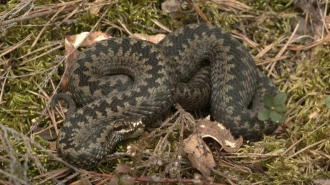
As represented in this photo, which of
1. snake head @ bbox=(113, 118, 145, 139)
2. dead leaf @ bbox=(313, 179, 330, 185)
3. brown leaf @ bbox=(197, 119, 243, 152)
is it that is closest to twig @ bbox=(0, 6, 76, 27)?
snake head @ bbox=(113, 118, 145, 139)

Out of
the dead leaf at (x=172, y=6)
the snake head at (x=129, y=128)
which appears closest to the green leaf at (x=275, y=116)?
the snake head at (x=129, y=128)

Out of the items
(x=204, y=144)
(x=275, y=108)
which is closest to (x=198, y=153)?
(x=204, y=144)

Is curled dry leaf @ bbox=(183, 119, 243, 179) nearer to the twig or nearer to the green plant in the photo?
the green plant

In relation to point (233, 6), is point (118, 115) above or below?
below

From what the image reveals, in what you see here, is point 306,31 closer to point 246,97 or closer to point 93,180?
point 246,97

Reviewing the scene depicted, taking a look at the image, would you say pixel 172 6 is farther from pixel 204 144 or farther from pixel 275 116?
pixel 204 144

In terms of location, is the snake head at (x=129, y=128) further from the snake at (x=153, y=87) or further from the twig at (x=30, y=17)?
the twig at (x=30, y=17)

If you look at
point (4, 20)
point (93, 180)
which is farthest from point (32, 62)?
point (93, 180)
